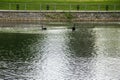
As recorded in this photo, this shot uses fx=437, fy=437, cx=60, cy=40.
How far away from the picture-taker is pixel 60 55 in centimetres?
5538

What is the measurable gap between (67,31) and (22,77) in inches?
1486

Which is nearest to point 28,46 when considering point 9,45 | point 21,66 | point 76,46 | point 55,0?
point 9,45

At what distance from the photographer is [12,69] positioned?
46.5 meters

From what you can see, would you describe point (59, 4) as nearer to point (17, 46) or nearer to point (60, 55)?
point (17, 46)

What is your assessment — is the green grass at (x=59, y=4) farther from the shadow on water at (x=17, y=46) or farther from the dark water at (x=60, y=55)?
the shadow on water at (x=17, y=46)

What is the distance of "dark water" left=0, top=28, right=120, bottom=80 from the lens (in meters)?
44.3

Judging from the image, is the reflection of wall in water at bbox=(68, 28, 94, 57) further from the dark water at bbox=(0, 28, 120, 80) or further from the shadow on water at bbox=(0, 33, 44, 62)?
the shadow on water at bbox=(0, 33, 44, 62)

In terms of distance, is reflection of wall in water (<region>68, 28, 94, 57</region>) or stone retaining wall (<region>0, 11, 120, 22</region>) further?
stone retaining wall (<region>0, 11, 120, 22</region>)

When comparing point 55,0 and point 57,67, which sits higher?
point 55,0

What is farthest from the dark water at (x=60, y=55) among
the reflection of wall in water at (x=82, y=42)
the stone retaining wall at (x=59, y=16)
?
the stone retaining wall at (x=59, y=16)

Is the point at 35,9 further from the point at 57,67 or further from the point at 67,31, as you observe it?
the point at 57,67

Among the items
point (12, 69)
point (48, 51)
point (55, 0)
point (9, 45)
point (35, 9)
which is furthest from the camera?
point (55, 0)

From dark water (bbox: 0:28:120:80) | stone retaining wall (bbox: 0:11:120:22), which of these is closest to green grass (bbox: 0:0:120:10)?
stone retaining wall (bbox: 0:11:120:22)

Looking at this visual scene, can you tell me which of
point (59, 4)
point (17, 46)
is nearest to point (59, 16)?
point (59, 4)
